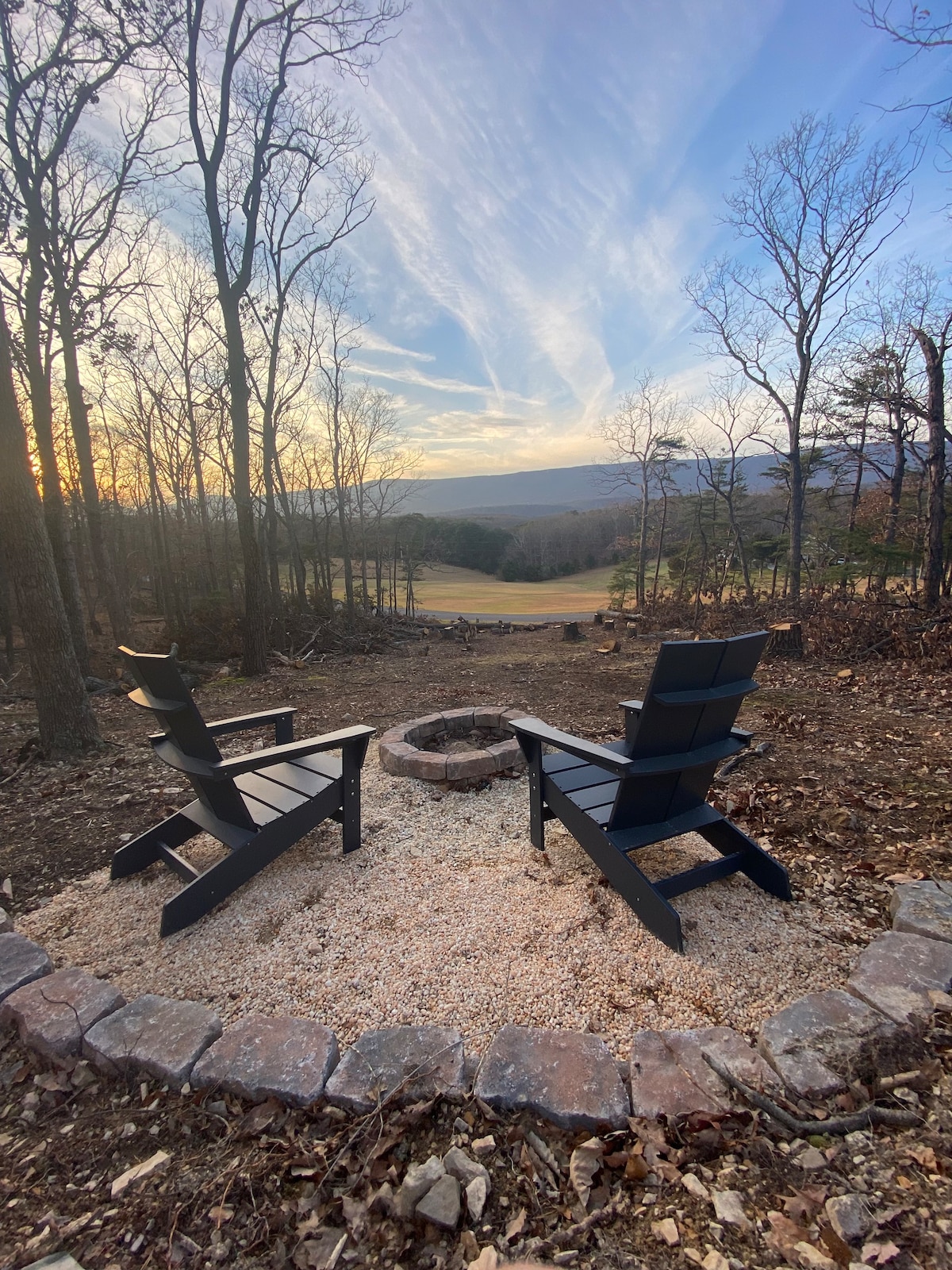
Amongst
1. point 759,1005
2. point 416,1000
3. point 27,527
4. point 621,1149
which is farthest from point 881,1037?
point 27,527

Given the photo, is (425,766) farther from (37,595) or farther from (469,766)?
(37,595)

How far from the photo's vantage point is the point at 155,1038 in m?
1.61

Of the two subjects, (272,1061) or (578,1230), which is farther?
(272,1061)

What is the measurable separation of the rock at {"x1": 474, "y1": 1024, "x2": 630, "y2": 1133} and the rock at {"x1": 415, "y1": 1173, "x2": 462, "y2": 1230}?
0.70ft

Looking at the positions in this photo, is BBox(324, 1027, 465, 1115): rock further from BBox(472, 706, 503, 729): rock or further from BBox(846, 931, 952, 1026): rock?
BBox(472, 706, 503, 729): rock

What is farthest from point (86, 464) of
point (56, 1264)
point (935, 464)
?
point (935, 464)

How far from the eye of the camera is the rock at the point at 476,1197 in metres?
1.19

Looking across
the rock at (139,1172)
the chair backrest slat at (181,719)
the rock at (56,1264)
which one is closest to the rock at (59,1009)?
the rock at (139,1172)

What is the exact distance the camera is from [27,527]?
13.3 feet

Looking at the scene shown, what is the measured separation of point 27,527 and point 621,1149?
4928 millimetres

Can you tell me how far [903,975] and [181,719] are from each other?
260cm

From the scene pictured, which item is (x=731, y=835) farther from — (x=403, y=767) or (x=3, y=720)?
(x=3, y=720)

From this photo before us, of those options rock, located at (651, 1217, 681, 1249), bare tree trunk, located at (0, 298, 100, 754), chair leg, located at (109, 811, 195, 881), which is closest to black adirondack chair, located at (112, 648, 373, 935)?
chair leg, located at (109, 811, 195, 881)

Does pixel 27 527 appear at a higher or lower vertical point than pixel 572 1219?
higher
